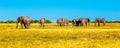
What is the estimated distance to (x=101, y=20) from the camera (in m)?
76.7

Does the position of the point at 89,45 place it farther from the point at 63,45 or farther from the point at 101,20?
the point at 101,20

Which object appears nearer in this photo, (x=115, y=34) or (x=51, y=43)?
(x=51, y=43)

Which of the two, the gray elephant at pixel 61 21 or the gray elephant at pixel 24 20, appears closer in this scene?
the gray elephant at pixel 24 20

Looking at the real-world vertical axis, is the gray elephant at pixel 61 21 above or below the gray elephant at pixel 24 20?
below

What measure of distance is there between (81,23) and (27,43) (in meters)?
45.5

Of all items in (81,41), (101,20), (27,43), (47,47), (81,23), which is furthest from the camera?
(101,20)

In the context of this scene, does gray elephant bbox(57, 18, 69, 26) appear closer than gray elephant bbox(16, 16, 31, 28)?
No

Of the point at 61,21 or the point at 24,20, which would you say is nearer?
the point at 24,20

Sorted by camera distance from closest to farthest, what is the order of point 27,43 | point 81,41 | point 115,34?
point 27,43 < point 81,41 < point 115,34

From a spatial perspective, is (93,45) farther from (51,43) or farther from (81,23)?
(81,23)

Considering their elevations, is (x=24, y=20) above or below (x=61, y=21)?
above

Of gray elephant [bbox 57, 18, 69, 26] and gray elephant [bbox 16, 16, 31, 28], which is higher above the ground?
gray elephant [bbox 16, 16, 31, 28]

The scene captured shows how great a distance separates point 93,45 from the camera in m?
23.8

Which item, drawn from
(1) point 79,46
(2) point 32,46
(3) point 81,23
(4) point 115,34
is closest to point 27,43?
(2) point 32,46
